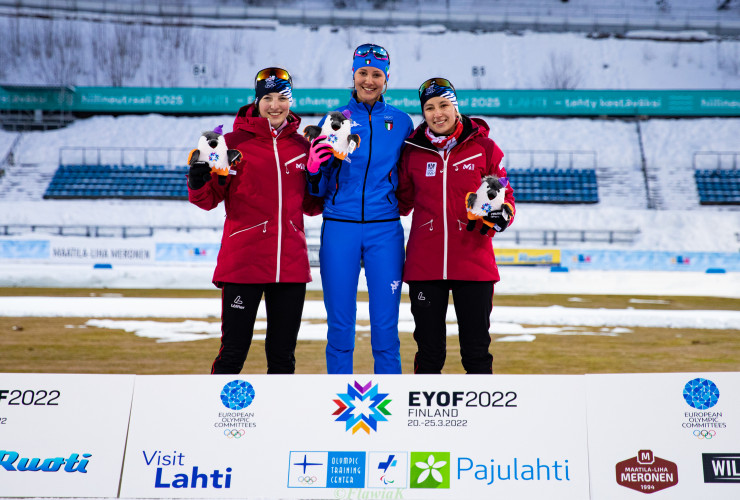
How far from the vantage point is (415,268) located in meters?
2.83

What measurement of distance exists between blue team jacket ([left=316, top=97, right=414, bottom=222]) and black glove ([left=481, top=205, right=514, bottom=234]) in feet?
1.54

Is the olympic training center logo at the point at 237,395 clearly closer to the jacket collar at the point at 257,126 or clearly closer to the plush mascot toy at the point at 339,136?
the plush mascot toy at the point at 339,136

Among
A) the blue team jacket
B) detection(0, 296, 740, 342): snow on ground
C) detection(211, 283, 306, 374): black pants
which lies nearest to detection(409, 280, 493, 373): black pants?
the blue team jacket

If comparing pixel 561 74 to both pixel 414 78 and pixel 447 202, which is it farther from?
pixel 447 202

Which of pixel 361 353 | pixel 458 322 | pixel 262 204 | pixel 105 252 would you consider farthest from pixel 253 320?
pixel 105 252

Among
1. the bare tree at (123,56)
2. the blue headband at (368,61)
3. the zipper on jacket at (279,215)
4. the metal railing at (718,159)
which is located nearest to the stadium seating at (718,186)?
the metal railing at (718,159)

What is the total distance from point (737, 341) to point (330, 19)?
1005 inches

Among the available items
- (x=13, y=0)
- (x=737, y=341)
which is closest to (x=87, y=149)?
(x=13, y=0)

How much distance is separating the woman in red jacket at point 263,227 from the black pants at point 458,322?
1.78 feet

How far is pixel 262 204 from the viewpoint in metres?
2.84

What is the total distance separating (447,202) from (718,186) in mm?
21072

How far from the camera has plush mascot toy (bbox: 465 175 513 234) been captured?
268 cm

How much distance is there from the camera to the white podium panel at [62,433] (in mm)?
1992

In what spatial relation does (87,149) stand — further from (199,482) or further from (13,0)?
(199,482)
